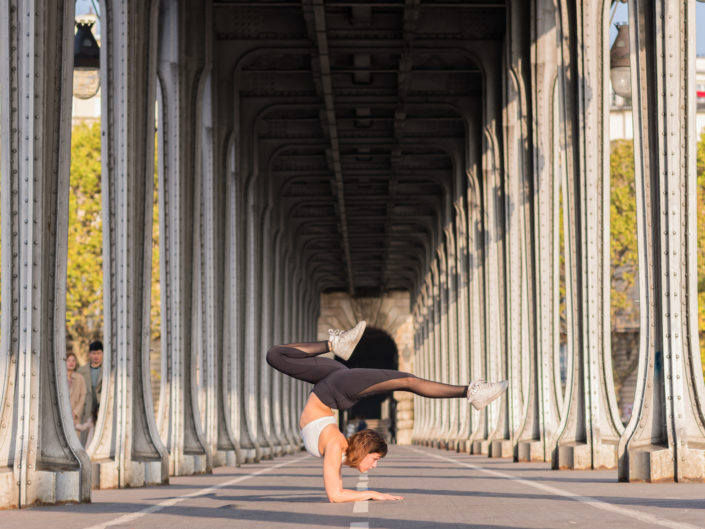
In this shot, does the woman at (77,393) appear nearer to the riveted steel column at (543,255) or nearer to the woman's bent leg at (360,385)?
the woman's bent leg at (360,385)

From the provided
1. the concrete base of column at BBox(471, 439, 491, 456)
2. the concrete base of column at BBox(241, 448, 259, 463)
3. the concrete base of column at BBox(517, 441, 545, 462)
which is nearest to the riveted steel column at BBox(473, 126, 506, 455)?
the concrete base of column at BBox(471, 439, 491, 456)

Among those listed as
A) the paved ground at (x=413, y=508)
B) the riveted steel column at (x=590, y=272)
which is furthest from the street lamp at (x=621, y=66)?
the paved ground at (x=413, y=508)

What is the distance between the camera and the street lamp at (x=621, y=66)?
73.0 ft

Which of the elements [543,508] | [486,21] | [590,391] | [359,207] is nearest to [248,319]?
[486,21]

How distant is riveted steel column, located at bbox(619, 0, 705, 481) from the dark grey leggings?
359 cm

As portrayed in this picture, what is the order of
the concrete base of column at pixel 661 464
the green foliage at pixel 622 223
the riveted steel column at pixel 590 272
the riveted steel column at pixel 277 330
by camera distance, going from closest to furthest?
the concrete base of column at pixel 661 464, the riveted steel column at pixel 590 272, the green foliage at pixel 622 223, the riveted steel column at pixel 277 330

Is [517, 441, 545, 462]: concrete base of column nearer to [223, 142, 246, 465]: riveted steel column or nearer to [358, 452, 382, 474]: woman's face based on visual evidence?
[223, 142, 246, 465]: riveted steel column

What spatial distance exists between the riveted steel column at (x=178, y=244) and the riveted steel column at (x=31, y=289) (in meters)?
9.11

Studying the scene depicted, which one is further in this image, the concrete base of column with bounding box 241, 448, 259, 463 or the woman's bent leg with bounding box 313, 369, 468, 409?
the concrete base of column with bounding box 241, 448, 259, 463

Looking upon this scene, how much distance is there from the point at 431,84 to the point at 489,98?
11.7ft

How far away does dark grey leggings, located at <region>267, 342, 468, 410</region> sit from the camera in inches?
424

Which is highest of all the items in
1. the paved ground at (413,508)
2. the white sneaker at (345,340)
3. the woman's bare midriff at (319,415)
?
the white sneaker at (345,340)

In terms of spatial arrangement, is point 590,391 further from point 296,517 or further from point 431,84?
point 431,84

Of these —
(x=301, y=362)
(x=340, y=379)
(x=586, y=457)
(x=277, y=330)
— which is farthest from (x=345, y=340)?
(x=277, y=330)
